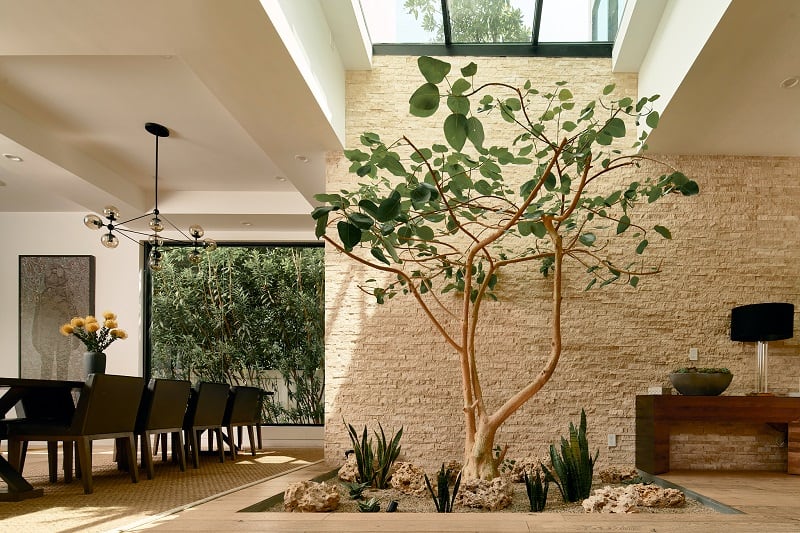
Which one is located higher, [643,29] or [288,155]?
[643,29]

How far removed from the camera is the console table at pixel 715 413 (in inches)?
219

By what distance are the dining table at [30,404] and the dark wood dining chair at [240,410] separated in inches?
80.9

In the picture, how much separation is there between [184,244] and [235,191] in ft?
5.11

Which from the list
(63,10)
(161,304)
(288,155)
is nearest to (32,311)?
(161,304)

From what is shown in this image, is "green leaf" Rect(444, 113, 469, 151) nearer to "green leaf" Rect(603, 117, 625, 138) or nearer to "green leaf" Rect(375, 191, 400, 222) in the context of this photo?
"green leaf" Rect(375, 191, 400, 222)

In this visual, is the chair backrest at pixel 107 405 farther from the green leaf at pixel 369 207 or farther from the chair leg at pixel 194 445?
the green leaf at pixel 369 207

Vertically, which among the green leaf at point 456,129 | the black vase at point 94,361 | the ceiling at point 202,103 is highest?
the ceiling at point 202,103

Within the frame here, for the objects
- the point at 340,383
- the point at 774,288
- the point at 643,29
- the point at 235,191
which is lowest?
the point at 340,383

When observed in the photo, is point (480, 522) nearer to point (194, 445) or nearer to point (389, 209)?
point (389, 209)

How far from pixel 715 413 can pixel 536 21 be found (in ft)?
11.3

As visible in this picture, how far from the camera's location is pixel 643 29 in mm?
5711

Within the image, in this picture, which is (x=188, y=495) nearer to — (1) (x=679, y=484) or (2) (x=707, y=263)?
(1) (x=679, y=484)

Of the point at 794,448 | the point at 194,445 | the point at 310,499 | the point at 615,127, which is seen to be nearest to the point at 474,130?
the point at 615,127

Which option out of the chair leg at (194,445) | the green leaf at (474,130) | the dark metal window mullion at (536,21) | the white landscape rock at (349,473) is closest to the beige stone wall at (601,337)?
the white landscape rock at (349,473)
